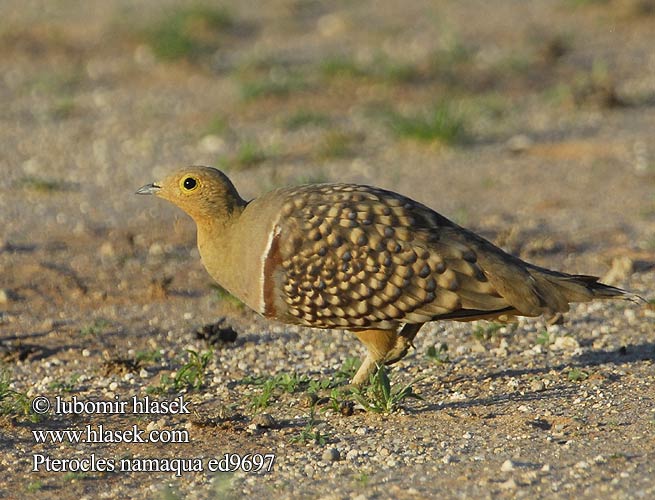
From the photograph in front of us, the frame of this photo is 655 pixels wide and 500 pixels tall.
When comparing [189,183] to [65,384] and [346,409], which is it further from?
[346,409]

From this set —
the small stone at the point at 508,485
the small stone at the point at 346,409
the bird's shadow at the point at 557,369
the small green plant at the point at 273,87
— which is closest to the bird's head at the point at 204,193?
the small stone at the point at 346,409

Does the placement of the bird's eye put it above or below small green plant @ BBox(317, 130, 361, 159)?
above

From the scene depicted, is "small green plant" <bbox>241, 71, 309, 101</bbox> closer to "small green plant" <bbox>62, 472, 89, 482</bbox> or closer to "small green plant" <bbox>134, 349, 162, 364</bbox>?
"small green plant" <bbox>134, 349, 162, 364</bbox>

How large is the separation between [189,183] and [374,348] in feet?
4.09

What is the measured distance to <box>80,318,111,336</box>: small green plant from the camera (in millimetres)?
7191

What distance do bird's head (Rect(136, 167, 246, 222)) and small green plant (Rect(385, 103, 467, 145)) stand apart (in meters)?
5.19

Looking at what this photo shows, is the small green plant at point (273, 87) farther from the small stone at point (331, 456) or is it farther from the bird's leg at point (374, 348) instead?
the small stone at point (331, 456)

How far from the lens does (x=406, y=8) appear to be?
54.7 ft

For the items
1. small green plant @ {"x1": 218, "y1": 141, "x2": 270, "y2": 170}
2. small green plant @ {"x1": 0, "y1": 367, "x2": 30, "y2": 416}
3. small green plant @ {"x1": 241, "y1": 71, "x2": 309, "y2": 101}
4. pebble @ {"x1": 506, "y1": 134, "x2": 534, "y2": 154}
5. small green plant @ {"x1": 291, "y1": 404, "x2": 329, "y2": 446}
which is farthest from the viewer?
small green plant @ {"x1": 241, "y1": 71, "x2": 309, "y2": 101}

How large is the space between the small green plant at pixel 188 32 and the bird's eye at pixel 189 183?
324 inches

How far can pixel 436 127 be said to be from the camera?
11117 millimetres

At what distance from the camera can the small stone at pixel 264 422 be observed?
18.6 feet

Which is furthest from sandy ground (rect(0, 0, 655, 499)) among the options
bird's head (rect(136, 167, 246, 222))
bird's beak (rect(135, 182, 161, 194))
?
bird's beak (rect(135, 182, 161, 194))

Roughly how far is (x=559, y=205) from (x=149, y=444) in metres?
5.19
